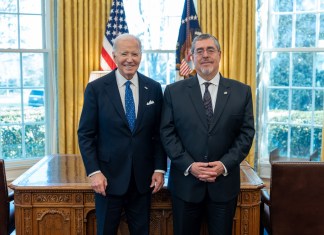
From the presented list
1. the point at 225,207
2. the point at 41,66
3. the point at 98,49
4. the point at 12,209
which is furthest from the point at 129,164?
the point at 41,66

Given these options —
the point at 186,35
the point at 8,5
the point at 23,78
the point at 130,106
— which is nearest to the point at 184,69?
the point at 186,35

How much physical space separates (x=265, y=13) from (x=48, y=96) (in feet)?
8.57

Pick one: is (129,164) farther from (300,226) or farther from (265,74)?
(265,74)

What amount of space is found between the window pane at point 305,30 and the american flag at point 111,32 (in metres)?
1.97

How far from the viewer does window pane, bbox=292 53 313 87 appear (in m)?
4.46

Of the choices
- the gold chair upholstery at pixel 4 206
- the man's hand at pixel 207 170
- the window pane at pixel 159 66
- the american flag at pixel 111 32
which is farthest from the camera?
the window pane at pixel 159 66

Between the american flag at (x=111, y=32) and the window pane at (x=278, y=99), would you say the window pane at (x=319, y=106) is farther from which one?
the american flag at (x=111, y=32)

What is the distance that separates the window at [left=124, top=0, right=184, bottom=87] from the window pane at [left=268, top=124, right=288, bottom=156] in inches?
51.4

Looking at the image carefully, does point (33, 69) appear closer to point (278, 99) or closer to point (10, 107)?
point (10, 107)

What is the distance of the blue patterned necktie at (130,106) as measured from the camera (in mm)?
2109

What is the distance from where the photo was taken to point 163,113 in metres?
2.20

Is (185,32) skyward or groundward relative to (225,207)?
skyward

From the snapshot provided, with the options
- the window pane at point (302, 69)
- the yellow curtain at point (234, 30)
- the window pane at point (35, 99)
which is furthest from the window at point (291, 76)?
the window pane at point (35, 99)

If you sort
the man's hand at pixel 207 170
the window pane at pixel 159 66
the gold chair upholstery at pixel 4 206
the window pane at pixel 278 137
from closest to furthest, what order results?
1. the man's hand at pixel 207 170
2. the gold chair upholstery at pixel 4 206
3. the window pane at pixel 278 137
4. the window pane at pixel 159 66
